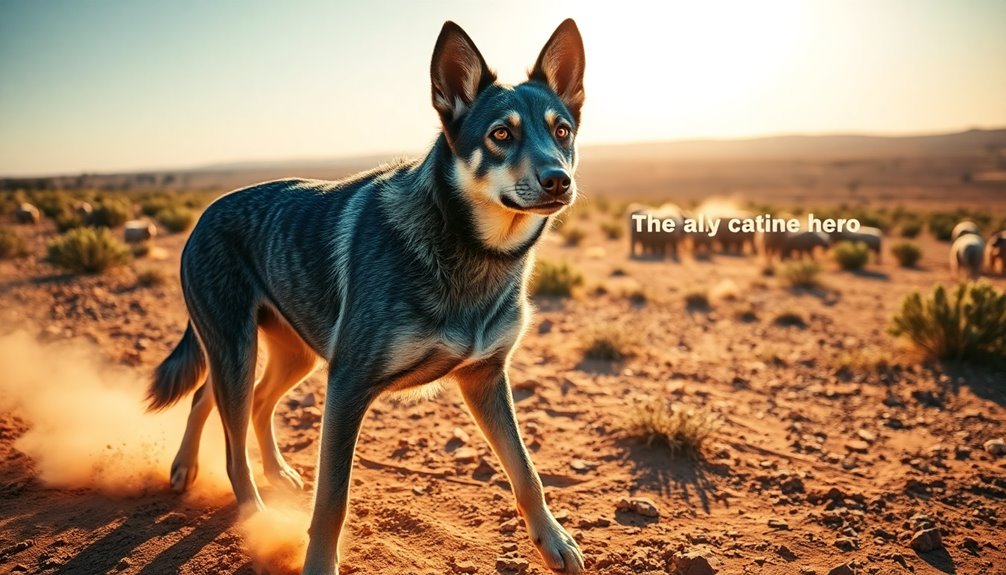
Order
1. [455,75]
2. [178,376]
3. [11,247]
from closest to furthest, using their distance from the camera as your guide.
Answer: [455,75] → [178,376] → [11,247]

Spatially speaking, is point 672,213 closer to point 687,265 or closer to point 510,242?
point 687,265

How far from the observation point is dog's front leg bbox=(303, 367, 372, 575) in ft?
9.51

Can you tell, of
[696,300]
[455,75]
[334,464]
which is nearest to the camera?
[334,464]

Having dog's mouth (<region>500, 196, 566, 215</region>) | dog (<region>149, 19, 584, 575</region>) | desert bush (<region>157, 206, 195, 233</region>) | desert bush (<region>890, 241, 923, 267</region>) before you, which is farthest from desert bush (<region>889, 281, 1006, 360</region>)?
desert bush (<region>157, 206, 195, 233</region>)

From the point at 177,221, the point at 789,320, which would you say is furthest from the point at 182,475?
the point at 177,221

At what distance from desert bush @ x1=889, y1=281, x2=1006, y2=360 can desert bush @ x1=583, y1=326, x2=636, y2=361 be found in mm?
3527

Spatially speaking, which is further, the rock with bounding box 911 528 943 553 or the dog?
the rock with bounding box 911 528 943 553

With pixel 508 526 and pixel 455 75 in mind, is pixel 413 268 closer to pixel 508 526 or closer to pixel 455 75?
pixel 455 75

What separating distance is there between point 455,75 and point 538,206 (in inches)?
34.1

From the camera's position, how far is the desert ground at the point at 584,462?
12.0ft

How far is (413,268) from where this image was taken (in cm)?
295

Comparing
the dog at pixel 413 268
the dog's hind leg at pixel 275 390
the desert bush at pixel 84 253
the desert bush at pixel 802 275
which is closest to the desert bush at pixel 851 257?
the desert bush at pixel 802 275

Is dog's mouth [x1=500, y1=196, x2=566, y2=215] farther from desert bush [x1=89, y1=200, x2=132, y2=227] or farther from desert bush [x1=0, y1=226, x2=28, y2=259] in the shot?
desert bush [x1=89, y1=200, x2=132, y2=227]

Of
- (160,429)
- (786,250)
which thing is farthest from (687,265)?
(160,429)
